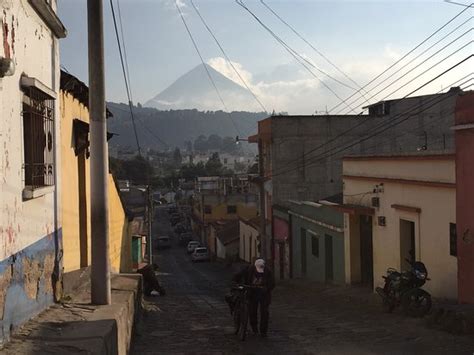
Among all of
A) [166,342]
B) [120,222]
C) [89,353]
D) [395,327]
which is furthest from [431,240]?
[120,222]

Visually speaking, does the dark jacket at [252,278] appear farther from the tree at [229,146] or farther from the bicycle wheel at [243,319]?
the tree at [229,146]

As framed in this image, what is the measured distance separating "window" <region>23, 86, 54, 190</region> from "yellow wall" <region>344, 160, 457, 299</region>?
7.02 m

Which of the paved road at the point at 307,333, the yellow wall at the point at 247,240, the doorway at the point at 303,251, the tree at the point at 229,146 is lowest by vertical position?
the yellow wall at the point at 247,240

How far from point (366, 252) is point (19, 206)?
12.8 metres

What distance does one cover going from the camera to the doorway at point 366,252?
53.6 ft

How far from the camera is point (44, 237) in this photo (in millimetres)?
6422

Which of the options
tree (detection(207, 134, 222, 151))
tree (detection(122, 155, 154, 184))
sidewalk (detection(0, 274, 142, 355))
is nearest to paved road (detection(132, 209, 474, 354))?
sidewalk (detection(0, 274, 142, 355))

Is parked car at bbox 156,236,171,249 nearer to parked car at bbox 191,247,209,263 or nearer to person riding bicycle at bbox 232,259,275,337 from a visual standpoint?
parked car at bbox 191,247,209,263

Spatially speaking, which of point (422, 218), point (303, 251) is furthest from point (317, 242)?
point (422, 218)

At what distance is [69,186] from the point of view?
27.8ft

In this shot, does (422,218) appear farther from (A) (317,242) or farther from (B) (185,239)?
(B) (185,239)

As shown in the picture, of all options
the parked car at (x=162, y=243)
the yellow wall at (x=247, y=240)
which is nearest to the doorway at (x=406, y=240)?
the yellow wall at (x=247, y=240)

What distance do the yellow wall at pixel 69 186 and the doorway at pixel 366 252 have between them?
9.20 metres

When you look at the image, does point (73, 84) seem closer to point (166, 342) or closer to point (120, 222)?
point (166, 342)
